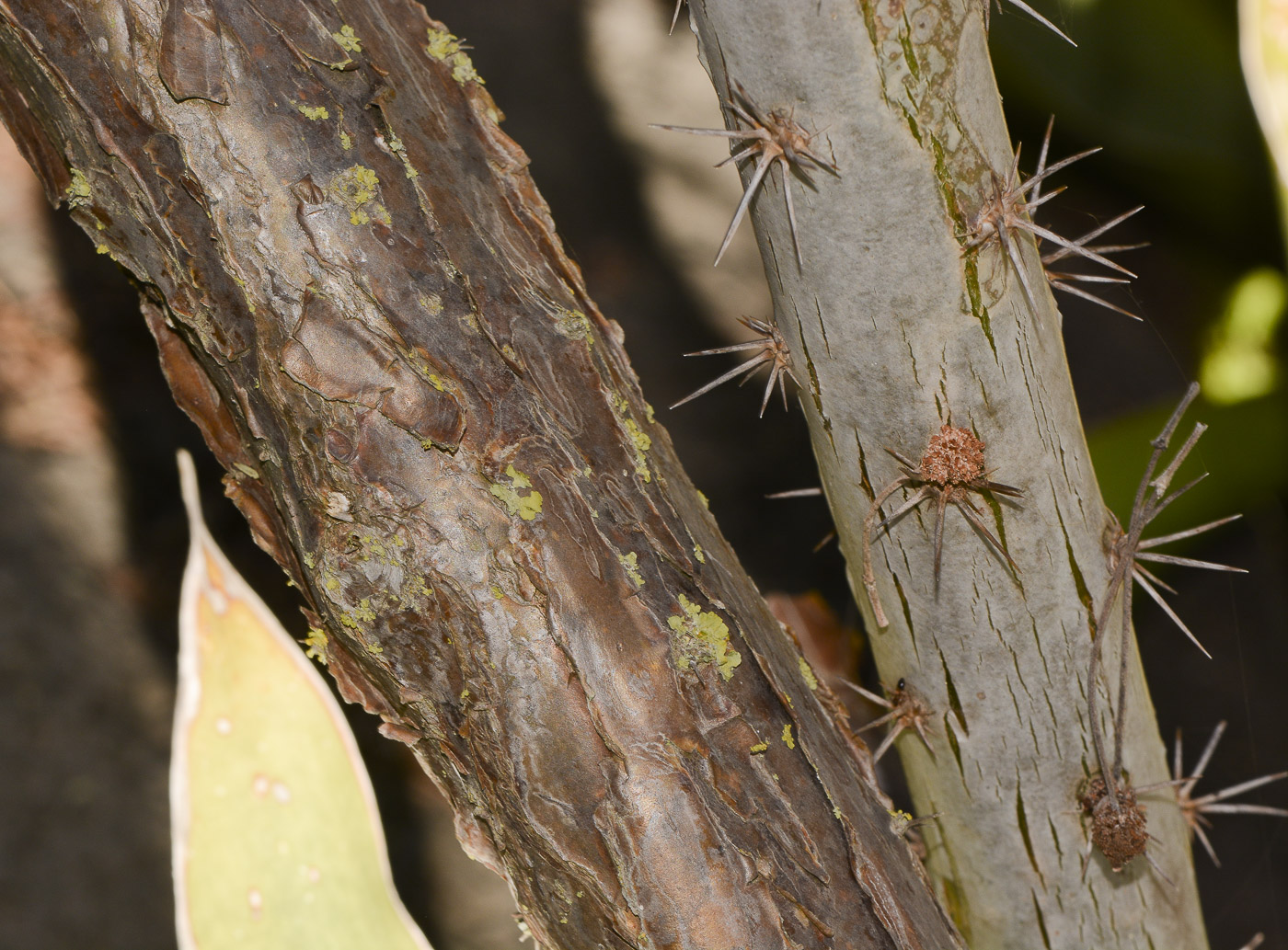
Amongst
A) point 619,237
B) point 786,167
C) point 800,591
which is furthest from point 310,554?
point 619,237

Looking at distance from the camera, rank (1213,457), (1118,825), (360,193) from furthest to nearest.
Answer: (1213,457)
(1118,825)
(360,193)

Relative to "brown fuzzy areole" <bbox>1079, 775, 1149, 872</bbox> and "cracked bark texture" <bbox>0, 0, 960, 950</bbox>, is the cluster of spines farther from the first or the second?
"cracked bark texture" <bbox>0, 0, 960, 950</bbox>

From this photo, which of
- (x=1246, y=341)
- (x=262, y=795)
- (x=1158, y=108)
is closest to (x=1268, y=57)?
(x=1158, y=108)

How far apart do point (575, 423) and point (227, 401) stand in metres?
0.21

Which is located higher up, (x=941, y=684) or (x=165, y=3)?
(x=165, y=3)

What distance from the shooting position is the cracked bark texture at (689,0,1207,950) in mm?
407

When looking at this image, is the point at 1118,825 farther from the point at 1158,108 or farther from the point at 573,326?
the point at 1158,108

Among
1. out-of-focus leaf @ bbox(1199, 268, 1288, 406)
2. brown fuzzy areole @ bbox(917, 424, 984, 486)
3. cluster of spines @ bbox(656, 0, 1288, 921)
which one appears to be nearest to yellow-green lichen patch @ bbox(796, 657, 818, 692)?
cluster of spines @ bbox(656, 0, 1288, 921)

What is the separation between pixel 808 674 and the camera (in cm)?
56

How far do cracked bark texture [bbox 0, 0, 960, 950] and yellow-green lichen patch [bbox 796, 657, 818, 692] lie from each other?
0.07 meters

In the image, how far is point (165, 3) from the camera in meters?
0.43

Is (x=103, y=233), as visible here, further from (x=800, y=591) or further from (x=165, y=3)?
(x=800, y=591)

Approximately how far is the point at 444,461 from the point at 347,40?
0.77 feet

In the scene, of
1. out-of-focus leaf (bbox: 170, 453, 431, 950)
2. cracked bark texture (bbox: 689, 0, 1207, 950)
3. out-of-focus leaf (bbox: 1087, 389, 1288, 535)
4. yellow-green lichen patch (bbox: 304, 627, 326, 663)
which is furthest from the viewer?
out-of-focus leaf (bbox: 1087, 389, 1288, 535)
